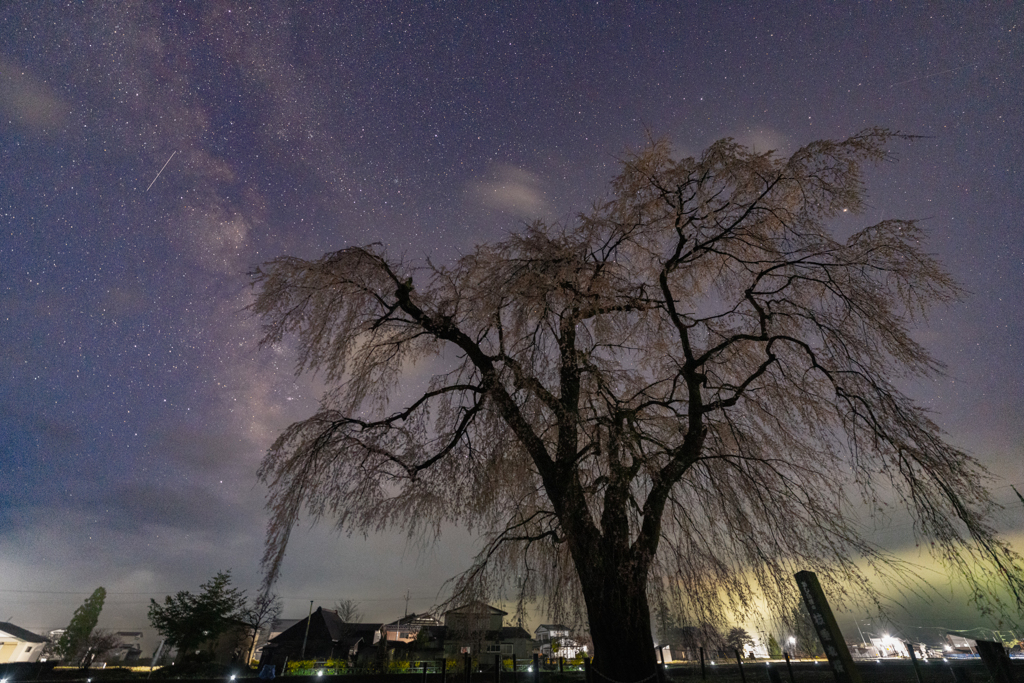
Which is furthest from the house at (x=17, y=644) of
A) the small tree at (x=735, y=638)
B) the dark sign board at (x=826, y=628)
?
the dark sign board at (x=826, y=628)

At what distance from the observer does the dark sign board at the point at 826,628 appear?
4719 millimetres

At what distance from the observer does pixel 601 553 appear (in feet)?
18.5

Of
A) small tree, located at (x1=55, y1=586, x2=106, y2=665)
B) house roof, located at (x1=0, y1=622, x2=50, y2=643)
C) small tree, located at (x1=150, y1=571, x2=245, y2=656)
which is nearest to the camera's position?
small tree, located at (x1=150, y1=571, x2=245, y2=656)

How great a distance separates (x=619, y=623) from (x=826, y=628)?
2339mm

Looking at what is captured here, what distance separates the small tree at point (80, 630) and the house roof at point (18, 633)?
2.67 m

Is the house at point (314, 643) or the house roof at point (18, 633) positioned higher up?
the house roof at point (18, 633)

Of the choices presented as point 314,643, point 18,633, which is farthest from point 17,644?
point 314,643

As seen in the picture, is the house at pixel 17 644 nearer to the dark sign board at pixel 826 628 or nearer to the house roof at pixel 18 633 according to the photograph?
the house roof at pixel 18 633

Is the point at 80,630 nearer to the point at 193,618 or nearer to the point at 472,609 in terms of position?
the point at 193,618

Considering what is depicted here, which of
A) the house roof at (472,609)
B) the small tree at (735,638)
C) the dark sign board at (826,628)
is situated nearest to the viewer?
the dark sign board at (826,628)

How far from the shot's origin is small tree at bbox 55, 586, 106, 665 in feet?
180

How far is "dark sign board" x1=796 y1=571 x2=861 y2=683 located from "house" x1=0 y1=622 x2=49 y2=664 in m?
72.8

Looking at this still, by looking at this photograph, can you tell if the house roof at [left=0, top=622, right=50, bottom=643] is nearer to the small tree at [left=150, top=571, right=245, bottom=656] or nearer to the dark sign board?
the small tree at [left=150, top=571, right=245, bottom=656]

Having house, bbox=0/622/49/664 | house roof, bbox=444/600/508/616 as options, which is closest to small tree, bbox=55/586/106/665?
house, bbox=0/622/49/664
